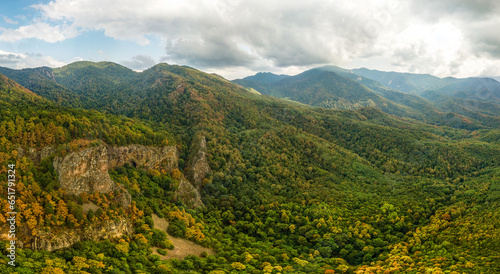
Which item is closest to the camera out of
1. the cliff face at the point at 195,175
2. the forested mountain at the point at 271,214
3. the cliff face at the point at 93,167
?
A: the forested mountain at the point at 271,214

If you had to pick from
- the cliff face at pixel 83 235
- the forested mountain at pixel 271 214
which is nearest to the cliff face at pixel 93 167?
the forested mountain at pixel 271 214

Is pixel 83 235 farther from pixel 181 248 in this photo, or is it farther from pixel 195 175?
pixel 195 175

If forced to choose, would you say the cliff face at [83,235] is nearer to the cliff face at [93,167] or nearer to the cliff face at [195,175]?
the cliff face at [93,167]

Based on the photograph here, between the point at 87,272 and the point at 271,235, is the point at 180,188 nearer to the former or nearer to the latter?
the point at 271,235

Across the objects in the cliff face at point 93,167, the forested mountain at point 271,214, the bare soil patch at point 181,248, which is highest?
the cliff face at point 93,167

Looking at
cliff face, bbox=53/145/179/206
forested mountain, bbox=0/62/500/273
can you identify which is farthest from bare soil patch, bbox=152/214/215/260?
cliff face, bbox=53/145/179/206

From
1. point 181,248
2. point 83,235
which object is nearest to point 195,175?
point 181,248

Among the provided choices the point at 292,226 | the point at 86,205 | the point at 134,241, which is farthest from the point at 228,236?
the point at 86,205
